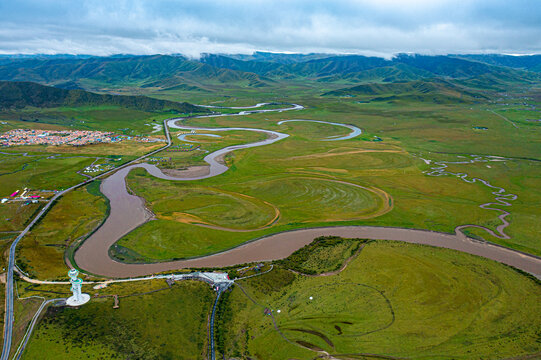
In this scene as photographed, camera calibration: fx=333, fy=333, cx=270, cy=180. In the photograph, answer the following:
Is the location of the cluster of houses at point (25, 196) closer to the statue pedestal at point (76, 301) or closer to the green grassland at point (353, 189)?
the green grassland at point (353, 189)

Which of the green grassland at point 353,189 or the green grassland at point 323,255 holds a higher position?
the green grassland at point 353,189

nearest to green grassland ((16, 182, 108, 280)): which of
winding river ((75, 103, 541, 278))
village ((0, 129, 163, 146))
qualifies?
winding river ((75, 103, 541, 278))

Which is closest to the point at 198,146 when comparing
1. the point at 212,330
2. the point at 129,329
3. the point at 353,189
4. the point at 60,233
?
the point at 353,189

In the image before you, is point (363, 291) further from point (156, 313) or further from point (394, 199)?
point (394, 199)

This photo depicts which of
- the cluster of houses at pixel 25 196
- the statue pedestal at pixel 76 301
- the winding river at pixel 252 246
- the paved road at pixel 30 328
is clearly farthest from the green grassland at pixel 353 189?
the cluster of houses at pixel 25 196

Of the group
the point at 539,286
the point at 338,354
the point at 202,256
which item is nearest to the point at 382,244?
the point at 539,286
